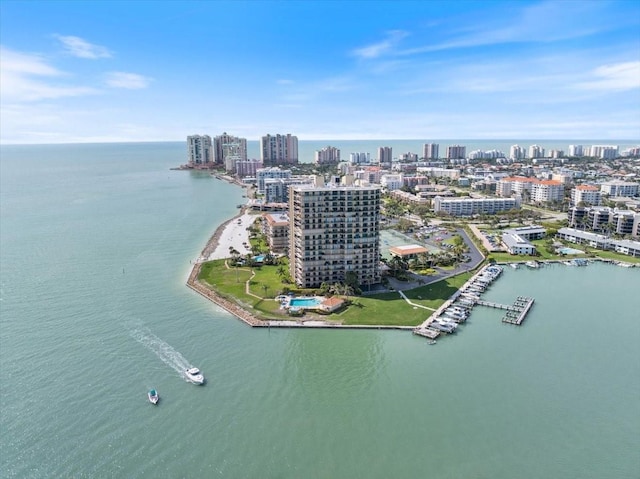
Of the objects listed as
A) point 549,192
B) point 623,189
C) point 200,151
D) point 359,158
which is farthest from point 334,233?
point 359,158

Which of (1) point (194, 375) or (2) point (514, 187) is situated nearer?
(1) point (194, 375)

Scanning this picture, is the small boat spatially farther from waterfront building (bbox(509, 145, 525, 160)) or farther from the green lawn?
Result: waterfront building (bbox(509, 145, 525, 160))

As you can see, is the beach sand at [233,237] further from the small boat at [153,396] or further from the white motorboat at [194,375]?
the small boat at [153,396]

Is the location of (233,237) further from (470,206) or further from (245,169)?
(245,169)

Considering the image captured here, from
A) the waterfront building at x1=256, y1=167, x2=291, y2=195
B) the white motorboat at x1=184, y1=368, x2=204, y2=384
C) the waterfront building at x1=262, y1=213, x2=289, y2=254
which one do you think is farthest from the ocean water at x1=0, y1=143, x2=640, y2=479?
the waterfront building at x1=256, y1=167, x2=291, y2=195

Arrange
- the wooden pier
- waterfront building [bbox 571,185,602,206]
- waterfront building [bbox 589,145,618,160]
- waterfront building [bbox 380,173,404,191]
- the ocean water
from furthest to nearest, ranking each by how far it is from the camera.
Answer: waterfront building [bbox 589,145,618,160], waterfront building [bbox 380,173,404,191], waterfront building [bbox 571,185,602,206], the wooden pier, the ocean water
